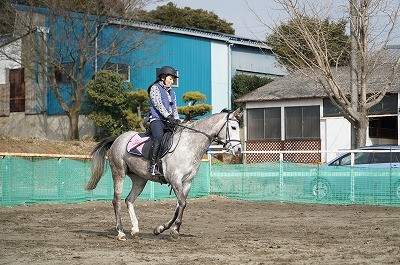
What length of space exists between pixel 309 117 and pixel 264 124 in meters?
2.56

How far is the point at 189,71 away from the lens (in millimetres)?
44312

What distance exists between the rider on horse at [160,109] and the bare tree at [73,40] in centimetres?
2568

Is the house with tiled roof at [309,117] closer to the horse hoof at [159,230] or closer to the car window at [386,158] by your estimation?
the car window at [386,158]

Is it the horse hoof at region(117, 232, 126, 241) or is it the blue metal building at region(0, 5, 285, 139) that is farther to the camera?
the blue metal building at region(0, 5, 285, 139)

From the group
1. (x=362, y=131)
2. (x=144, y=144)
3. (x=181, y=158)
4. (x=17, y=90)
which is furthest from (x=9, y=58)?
(x=181, y=158)

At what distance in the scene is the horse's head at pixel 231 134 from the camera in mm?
12578

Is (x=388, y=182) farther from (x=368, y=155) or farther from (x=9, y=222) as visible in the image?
(x=9, y=222)

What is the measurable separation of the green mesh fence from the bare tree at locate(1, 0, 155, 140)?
53.3 feet

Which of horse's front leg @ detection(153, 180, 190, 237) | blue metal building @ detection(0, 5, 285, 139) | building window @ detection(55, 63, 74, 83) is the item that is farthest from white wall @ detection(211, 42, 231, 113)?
horse's front leg @ detection(153, 180, 190, 237)

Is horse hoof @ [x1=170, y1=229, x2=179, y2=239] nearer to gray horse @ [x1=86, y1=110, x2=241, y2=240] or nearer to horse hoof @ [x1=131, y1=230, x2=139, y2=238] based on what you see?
gray horse @ [x1=86, y1=110, x2=241, y2=240]

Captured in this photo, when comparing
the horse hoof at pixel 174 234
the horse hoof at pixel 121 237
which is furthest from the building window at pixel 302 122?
the horse hoof at pixel 121 237

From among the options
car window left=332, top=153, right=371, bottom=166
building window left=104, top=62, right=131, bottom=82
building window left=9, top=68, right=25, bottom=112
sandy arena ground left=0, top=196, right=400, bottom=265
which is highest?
building window left=104, top=62, right=131, bottom=82

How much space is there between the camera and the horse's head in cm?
1258

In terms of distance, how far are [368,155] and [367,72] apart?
9044 mm
